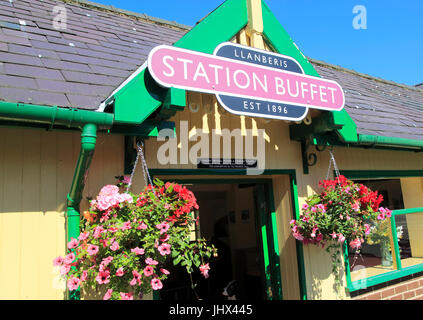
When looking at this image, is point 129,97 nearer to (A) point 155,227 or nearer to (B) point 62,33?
(A) point 155,227

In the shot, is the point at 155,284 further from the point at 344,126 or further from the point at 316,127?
the point at 344,126

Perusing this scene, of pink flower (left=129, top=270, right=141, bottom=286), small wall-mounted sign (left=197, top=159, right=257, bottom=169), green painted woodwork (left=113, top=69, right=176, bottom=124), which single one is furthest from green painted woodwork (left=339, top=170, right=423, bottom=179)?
pink flower (left=129, top=270, right=141, bottom=286)

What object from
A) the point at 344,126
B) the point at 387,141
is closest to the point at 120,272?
the point at 344,126

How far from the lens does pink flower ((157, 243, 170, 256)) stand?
224 cm

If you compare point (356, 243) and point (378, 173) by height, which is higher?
point (378, 173)

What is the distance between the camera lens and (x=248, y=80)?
3.01m

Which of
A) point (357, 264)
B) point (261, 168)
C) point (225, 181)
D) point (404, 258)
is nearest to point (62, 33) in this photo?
point (225, 181)

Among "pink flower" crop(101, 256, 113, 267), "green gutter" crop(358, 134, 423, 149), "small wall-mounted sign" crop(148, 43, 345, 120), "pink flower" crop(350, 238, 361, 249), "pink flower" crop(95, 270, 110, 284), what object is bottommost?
"pink flower" crop(95, 270, 110, 284)

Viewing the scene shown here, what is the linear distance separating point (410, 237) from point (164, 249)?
557 centimetres

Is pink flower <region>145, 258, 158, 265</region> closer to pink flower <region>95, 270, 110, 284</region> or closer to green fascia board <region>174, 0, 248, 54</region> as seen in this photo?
pink flower <region>95, 270, 110, 284</region>

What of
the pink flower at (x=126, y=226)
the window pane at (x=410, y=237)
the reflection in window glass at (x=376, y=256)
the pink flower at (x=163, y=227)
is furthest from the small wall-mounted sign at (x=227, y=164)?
the window pane at (x=410, y=237)

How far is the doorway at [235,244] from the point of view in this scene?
13.6 ft

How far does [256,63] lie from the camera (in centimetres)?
313

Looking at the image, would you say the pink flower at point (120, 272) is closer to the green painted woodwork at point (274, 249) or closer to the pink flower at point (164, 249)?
the pink flower at point (164, 249)
